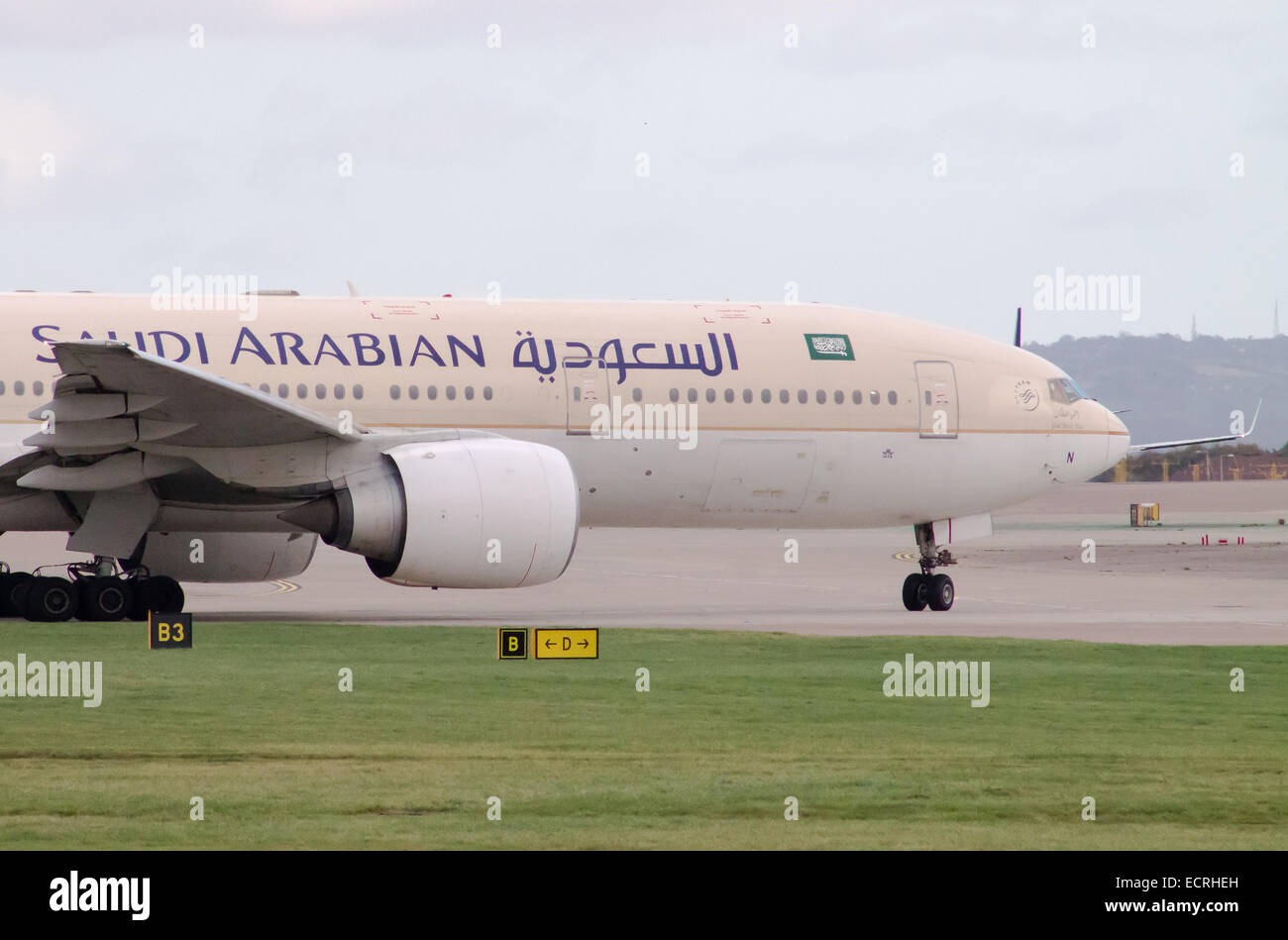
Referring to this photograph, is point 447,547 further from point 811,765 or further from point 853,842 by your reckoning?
point 853,842

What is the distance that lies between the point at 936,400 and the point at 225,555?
9020 millimetres

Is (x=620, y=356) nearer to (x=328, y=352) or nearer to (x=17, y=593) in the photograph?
(x=328, y=352)

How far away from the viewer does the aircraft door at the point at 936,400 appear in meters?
22.0

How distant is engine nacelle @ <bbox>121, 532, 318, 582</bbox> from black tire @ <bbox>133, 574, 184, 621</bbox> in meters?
0.78

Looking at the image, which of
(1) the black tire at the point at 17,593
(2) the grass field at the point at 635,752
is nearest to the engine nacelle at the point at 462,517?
(2) the grass field at the point at 635,752

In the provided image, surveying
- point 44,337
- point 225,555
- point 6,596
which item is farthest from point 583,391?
point 6,596

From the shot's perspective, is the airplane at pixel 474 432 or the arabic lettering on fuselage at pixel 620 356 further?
the arabic lettering on fuselage at pixel 620 356

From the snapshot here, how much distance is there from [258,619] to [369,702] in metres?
8.04

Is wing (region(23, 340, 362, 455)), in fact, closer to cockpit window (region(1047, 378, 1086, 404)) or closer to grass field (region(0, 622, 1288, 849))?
grass field (region(0, 622, 1288, 849))

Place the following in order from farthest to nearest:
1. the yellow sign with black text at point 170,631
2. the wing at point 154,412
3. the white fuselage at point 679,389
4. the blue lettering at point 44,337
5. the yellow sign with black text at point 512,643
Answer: the white fuselage at point 679,389 → the blue lettering at point 44,337 → the wing at point 154,412 → the yellow sign with black text at point 170,631 → the yellow sign with black text at point 512,643

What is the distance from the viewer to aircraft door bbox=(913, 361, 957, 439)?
22047mm

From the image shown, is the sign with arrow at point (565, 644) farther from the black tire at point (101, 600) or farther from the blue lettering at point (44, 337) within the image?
the blue lettering at point (44, 337)

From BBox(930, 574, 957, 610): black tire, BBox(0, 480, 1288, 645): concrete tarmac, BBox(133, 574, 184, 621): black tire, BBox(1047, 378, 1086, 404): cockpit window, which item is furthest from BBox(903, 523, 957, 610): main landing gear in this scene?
BBox(133, 574, 184, 621): black tire

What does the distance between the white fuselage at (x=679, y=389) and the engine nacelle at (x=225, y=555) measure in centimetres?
193
